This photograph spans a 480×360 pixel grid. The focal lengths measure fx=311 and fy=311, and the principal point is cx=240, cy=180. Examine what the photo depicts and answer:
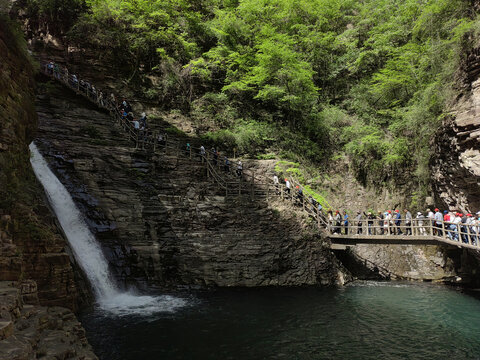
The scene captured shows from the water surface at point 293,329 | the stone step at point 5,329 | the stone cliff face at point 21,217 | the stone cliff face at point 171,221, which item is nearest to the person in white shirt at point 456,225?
the water surface at point 293,329

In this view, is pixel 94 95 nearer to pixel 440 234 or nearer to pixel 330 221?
pixel 330 221

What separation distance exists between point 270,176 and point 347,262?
782 centimetres

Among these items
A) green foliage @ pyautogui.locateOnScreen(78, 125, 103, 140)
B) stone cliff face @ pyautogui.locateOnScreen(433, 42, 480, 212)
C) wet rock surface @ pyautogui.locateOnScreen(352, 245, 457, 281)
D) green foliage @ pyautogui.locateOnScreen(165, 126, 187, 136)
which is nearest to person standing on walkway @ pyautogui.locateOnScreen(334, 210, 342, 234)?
wet rock surface @ pyautogui.locateOnScreen(352, 245, 457, 281)

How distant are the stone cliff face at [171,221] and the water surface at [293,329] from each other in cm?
194

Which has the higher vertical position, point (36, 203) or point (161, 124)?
point (161, 124)

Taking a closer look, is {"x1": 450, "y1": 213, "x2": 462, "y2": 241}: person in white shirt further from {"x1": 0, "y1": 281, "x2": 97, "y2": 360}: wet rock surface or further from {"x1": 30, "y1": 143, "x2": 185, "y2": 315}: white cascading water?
{"x1": 0, "y1": 281, "x2": 97, "y2": 360}: wet rock surface

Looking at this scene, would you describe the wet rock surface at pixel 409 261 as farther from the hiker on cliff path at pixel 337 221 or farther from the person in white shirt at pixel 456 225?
the person in white shirt at pixel 456 225

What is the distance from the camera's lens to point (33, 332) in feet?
18.7

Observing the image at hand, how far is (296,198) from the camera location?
65.2 ft

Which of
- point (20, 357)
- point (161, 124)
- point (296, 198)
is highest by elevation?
point (161, 124)

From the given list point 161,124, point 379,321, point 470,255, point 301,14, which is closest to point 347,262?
point 470,255

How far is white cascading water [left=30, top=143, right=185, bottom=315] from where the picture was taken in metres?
12.1

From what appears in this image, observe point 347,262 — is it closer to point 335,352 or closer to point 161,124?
point 335,352

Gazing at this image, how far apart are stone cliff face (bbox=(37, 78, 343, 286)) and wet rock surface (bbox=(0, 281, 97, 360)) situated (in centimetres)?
673
